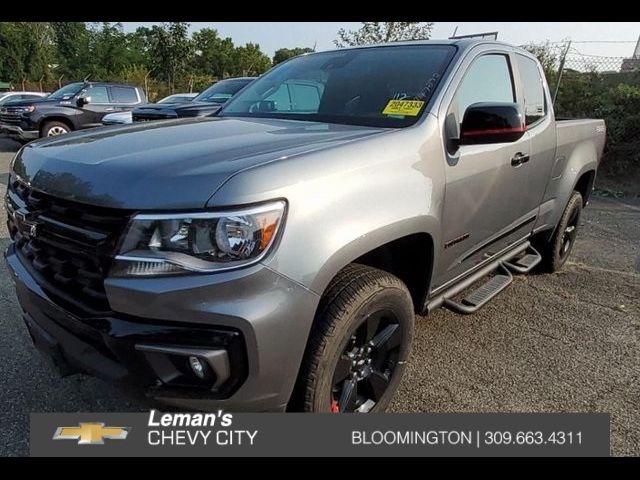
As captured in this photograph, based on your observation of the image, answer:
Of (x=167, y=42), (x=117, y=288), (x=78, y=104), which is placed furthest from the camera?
(x=167, y=42)

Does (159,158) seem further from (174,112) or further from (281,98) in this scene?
(174,112)

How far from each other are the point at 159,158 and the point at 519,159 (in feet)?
7.17

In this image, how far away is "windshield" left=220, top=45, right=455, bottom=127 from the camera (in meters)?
2.36

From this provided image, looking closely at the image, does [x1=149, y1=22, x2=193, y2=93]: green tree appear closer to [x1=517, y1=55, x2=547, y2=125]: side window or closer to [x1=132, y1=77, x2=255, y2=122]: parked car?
[x1=132, y1=77, x2=255, y2=122]: parked car

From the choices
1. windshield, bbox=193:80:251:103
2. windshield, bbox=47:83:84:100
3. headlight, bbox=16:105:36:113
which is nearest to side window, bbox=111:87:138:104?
windshield, bbox=47:83:84:100

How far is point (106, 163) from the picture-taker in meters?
→ 1.64

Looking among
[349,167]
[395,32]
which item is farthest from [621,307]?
[395,32]

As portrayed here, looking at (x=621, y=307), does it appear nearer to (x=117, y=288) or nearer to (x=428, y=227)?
(x=428, y=227)

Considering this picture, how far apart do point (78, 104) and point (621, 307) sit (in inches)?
474

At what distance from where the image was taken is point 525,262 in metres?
3.61

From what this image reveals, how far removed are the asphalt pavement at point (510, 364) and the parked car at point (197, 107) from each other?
3045mm

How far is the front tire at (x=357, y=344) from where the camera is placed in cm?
171

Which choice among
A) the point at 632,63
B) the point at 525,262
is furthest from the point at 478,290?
the point at 632,63

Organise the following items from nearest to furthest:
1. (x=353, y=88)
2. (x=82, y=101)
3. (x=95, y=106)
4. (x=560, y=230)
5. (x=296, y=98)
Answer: (x=353, y=88) < (x=296, y=98) < (x=560, y=230) < (x=82, y=101) < (x=95, y=106)
